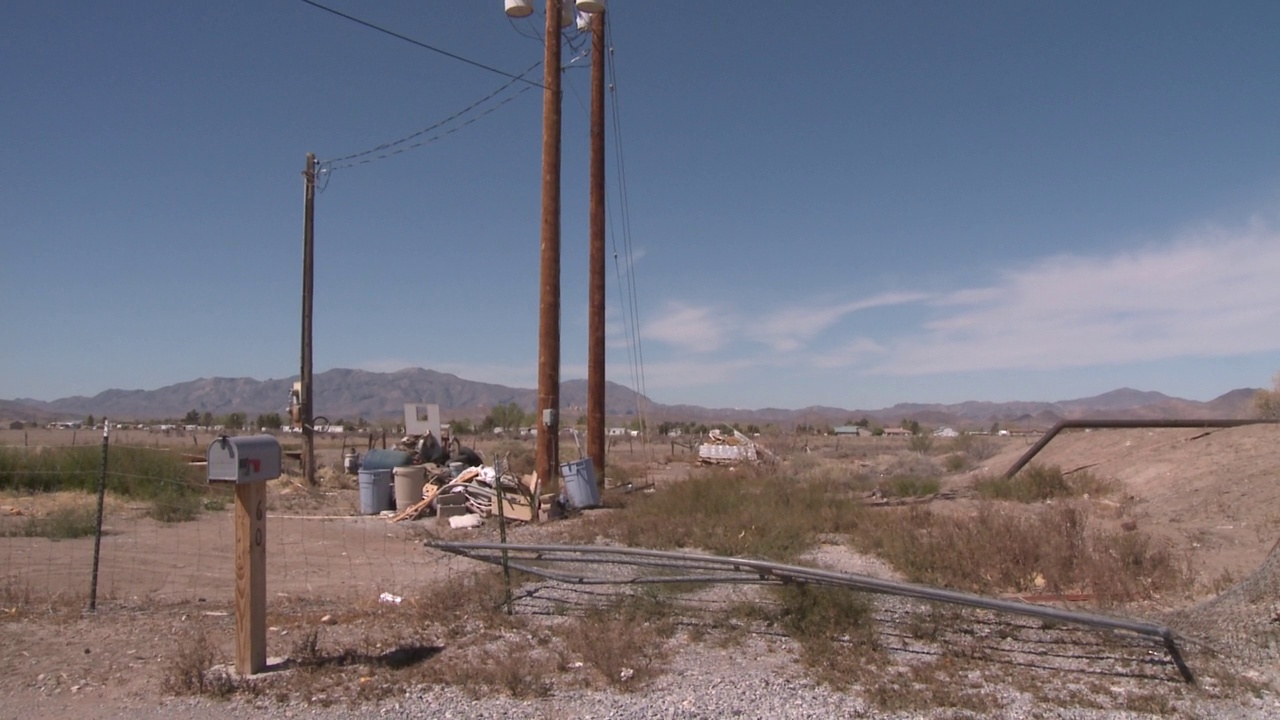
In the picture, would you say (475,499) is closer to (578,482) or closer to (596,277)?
(578,482)

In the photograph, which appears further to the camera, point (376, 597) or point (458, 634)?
point (376, 597)

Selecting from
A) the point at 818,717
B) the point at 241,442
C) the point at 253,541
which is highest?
the point at 241,442

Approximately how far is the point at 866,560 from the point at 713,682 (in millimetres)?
5724

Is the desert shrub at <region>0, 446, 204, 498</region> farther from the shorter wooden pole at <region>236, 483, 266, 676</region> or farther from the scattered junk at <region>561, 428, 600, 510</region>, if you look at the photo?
the shorter wooden pole at <region>236, 483, 266, 676</region>

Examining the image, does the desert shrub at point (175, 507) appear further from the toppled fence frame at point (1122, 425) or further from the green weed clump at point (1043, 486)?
the toppled fence frame at point (1122, 425)

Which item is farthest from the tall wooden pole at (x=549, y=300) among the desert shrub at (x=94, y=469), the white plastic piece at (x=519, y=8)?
the desert shrub at (x=94, y=469)

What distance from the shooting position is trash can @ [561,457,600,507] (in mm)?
18234

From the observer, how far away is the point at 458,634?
8156mm

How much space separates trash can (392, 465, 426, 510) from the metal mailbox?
41.3 ft

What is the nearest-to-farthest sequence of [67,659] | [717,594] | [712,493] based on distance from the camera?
[67,659]
[717,594]
[712,493]

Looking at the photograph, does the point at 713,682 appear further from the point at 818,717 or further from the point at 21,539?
the point at 21,539

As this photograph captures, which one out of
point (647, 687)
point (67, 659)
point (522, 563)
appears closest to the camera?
point (647, 687)

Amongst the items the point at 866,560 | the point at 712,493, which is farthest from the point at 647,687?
the point at 712,493

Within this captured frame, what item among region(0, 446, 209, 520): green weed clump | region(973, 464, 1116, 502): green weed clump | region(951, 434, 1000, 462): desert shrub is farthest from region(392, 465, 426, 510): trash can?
region(951, 434, 1000, 462): desert shrub
